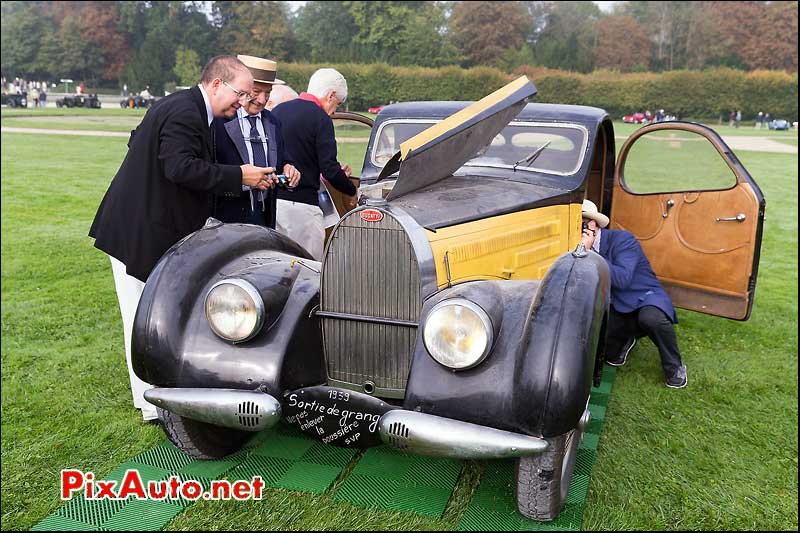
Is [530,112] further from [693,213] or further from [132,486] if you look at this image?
[132,486]

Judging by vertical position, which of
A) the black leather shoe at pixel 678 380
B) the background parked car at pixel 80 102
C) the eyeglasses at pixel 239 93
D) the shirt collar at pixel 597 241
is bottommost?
the black leather shoe at pixel 678 380

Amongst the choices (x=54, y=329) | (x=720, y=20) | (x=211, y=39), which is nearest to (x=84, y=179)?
(x=54, y=329)

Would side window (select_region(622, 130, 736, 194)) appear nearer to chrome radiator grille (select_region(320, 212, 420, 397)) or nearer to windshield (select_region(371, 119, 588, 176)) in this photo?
windshield (select_region(371, 119, 588, 176))

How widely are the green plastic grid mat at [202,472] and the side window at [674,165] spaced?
3.61m

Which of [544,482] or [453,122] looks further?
[453,122]

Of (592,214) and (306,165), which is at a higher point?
(306,165)

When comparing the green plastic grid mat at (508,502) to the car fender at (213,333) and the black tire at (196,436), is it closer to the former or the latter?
the car fender at (213,333)

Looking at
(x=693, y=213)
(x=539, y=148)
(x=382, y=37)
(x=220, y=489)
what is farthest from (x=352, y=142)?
(x=382, y=37)

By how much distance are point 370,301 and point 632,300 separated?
7.99 feet

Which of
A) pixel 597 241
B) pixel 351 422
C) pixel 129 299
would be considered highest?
pixel 597 241

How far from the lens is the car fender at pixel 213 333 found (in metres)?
2.85

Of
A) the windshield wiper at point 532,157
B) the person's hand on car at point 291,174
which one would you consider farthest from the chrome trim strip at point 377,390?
the windshield wiper at point 532,157

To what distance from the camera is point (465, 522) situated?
2.86m

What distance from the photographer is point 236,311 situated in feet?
9.34
